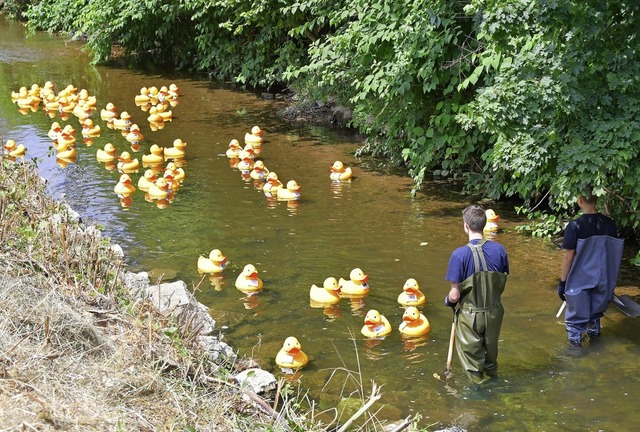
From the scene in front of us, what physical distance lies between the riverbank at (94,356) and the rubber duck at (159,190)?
4.80m

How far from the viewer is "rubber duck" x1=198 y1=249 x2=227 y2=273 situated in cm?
943

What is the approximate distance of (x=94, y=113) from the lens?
58.5 feet

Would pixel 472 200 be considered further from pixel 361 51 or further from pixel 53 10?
pixel 53 10

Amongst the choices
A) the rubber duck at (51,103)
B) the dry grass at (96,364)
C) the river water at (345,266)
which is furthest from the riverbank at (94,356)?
the rubber duck at (51,103)

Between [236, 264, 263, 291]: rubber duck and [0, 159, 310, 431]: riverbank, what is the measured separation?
162cm

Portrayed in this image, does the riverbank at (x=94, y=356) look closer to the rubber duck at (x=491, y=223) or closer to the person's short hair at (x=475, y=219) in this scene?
the person's short hair at (x=475, y=219)

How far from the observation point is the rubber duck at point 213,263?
943cm

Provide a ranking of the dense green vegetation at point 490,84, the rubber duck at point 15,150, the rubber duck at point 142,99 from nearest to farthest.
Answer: the dense green vegetation at point 490,84 → the rubber duck at point 15,150 → the rubber duck at point 142,99

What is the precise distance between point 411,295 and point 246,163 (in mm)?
5494

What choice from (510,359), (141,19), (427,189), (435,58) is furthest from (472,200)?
(141,19)

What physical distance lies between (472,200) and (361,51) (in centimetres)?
256

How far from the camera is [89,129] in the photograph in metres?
15.9

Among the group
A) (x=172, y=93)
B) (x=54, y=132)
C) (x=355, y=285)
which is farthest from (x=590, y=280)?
(x=172, y=93)

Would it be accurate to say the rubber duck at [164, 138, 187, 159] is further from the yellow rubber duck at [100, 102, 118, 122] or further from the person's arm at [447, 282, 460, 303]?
the person's arm at [447, 282, 460, 303]
